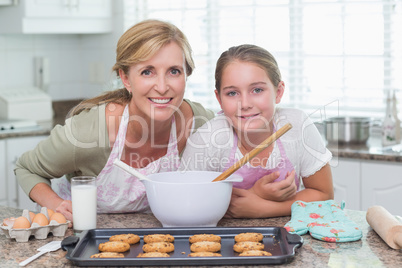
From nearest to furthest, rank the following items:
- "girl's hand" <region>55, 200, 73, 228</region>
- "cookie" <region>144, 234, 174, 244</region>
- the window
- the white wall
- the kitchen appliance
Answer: "cookie" <region>144, 234, 174, 244</region>
"girl's hand" <region>55, 200, 73, 228</region>
the window
the kitchen appliance
the white wall

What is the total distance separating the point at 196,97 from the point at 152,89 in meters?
2.17

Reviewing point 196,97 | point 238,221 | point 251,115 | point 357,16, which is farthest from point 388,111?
point 238,221

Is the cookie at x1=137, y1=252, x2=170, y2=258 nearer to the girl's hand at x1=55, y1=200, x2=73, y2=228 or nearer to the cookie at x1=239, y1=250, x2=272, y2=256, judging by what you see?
the cookie at x1=239, y1=250, x2=272, y2=256

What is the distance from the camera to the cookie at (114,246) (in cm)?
130

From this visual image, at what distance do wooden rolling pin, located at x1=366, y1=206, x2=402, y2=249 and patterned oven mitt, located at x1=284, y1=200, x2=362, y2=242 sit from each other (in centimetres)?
5

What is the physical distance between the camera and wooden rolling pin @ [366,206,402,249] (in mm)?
1332

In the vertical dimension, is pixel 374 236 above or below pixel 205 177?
below

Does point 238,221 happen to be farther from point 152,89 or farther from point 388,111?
point 388,111

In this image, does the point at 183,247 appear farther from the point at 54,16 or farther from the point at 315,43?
the point at 54,16

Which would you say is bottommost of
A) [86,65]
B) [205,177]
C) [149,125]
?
[205,177]

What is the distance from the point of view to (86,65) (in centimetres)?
432

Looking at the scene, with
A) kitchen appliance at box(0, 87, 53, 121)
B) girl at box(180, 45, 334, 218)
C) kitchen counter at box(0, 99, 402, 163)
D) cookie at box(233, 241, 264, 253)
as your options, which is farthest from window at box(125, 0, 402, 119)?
cookie at box(233, 241, 264, 253)

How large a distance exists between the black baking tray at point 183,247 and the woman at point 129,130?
11.0 inches

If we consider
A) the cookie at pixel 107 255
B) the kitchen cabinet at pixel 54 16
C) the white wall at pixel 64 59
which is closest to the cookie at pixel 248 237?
the cookie at pixel 107 255
